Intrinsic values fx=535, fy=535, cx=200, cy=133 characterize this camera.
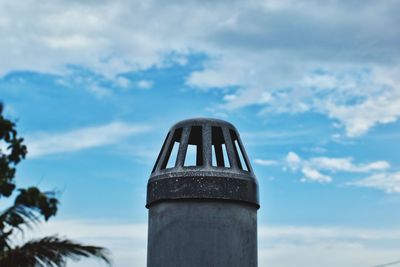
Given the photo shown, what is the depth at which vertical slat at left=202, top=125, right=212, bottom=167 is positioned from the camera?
433 inches

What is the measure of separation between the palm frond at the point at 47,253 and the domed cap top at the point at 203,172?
12.5ft

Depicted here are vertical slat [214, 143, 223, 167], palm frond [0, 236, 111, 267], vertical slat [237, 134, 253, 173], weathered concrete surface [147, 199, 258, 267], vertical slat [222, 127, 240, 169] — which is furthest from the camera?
vertical slat [214, 143, 223, 167]

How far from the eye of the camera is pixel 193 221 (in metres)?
10.4

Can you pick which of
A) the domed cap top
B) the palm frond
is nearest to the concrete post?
the domed cap top

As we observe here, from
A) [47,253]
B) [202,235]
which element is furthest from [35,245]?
[202,235]

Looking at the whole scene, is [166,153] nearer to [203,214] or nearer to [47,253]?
[203,214]

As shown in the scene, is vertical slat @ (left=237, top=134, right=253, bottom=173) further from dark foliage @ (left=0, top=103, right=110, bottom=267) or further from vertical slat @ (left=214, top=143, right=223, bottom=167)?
dark foliage @ (left=0, top=103, right=110, bottom=267)

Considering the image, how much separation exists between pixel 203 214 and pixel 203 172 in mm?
845

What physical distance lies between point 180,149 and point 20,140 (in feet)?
11.2

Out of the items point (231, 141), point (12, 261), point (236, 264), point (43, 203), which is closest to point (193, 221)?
point (236, 264)

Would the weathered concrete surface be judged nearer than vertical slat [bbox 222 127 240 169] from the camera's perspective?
Yes

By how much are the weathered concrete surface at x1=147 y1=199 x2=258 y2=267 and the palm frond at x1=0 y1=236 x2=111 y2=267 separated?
11.7 ft

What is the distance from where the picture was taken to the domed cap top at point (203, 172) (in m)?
10.6

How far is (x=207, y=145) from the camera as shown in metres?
11.3
